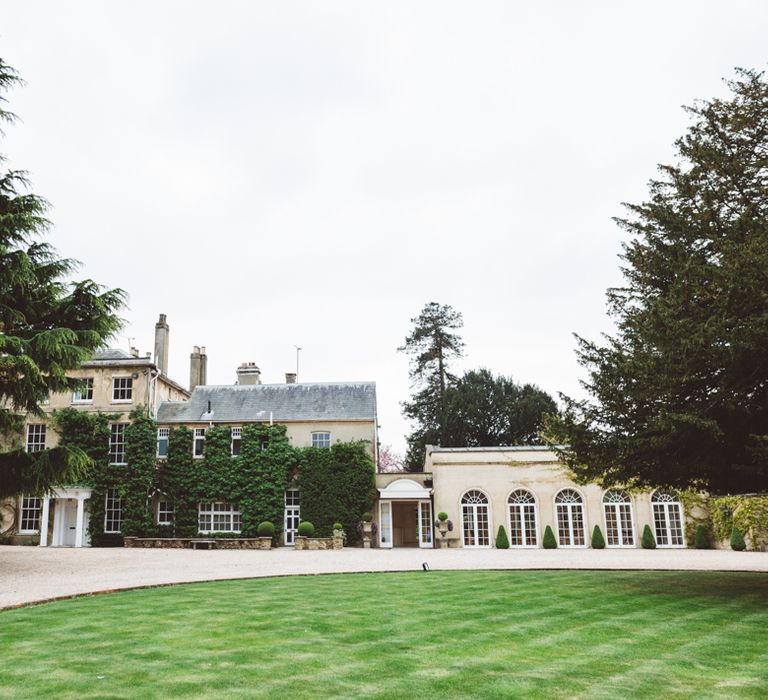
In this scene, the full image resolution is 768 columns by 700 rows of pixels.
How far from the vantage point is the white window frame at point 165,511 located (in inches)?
1219

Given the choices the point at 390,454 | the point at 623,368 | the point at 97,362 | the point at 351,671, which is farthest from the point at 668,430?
the point at 390,454

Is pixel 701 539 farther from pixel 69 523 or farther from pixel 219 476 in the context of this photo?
pixel 69 523

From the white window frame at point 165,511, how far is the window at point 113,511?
161cm

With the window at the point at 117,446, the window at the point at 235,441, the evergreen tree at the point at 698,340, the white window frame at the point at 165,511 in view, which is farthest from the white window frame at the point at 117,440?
the evergreen tree at the point at 698,340

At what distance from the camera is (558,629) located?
8305 millimetres

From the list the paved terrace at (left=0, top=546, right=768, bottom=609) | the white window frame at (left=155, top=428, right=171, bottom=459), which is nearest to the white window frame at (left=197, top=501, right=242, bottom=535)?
the white window frame at (left=155, top=428, right=171, bottom=459)

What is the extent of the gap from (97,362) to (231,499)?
880 centimetres

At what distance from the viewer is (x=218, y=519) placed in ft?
101

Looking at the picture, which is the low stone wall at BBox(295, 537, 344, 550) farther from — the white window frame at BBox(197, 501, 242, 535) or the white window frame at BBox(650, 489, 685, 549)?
the white window frame at BBox(650, 489, 685, 549)

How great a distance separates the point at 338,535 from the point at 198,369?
41.7ft

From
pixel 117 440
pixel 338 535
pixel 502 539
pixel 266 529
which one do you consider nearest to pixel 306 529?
pixel 338 535

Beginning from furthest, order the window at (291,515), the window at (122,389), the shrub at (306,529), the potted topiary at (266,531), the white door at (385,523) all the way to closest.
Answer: the window at (122,389)
the window at (291,515)
the white door at (385,523)
the potted topiary at (266,531)
the shrub at (306,529)

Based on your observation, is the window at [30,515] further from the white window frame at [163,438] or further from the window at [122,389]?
the window at [122,389]

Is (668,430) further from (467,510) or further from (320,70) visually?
(467,510)
